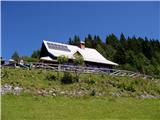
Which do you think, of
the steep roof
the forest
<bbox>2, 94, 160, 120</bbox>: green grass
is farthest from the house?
<bbox>2, 94, 160, 120</bbox>: green grass

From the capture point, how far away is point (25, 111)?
23.2m

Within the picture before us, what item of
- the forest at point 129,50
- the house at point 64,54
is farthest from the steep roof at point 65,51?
the forest at point 129,50

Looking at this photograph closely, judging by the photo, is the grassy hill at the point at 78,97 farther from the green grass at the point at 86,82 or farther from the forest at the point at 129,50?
the forest at the point at 129,50

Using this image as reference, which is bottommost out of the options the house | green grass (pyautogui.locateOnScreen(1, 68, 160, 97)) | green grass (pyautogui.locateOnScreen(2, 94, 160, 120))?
green grass (pyautogui.locateOnScreen(2, 94, 160, 120))

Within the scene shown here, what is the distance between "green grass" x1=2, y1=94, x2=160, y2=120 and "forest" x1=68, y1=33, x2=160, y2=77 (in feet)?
134

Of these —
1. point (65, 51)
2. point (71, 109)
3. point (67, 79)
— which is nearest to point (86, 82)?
point (67, 79)

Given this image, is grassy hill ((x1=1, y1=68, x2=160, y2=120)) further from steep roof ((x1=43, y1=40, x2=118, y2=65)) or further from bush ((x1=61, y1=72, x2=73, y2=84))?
steep roof ((x1=43, y1=40, x2=118, y2=65))

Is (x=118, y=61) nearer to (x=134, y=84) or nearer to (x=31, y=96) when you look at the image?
(x=134, y=84)

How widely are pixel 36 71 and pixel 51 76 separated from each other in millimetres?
1999

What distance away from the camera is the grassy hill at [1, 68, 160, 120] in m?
23.1

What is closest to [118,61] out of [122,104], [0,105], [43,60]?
[43,60]

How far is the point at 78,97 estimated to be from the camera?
1241 inches

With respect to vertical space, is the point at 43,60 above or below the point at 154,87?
above

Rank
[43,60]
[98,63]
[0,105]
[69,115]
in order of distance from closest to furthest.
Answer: [69,115], [0,105], [43,60], [98,63]
